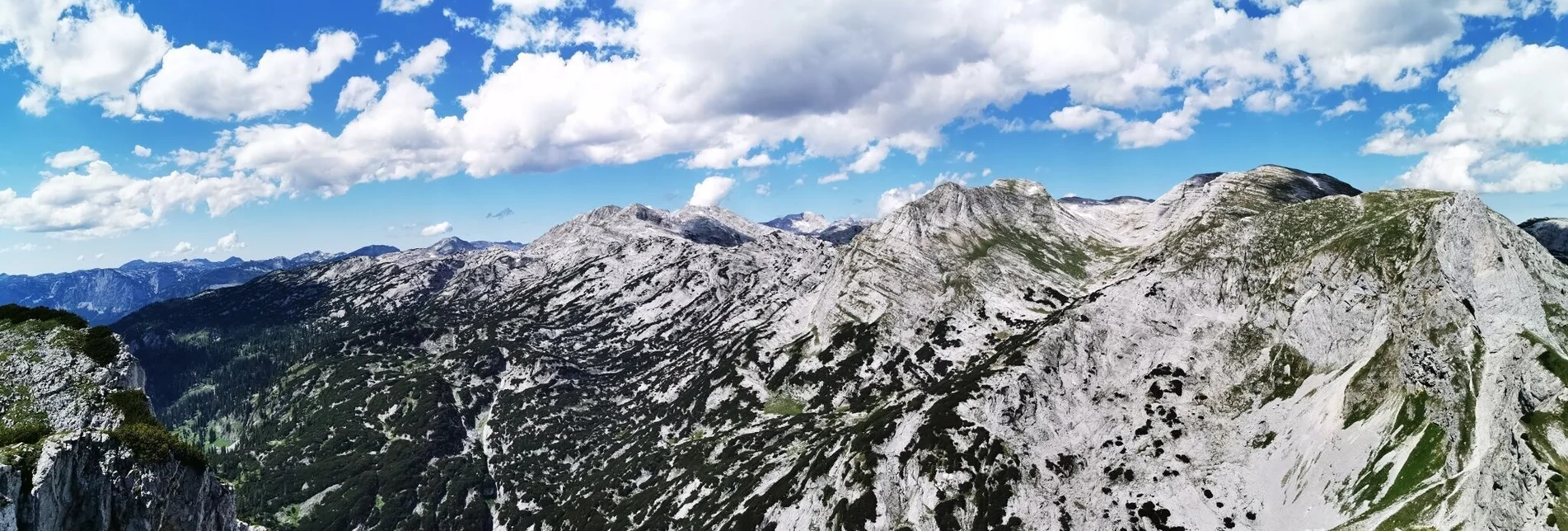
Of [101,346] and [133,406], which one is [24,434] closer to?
[133,406]

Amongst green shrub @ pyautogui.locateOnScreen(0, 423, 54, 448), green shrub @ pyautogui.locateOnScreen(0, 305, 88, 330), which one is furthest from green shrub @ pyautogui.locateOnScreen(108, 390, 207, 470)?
green shrub @ pyautogui.locateOnScreen(0, 305, 88, 330)

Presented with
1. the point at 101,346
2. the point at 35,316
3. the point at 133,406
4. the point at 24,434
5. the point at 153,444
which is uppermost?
the point at 35,316

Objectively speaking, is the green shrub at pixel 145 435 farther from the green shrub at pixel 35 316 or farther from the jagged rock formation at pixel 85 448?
the green shrub at pixel 35 316

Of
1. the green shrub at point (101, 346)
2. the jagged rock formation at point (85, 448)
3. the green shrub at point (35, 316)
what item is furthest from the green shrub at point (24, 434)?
the green shrub at point (35, 316)

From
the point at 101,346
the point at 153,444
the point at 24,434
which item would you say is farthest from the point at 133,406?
the point at 101,346

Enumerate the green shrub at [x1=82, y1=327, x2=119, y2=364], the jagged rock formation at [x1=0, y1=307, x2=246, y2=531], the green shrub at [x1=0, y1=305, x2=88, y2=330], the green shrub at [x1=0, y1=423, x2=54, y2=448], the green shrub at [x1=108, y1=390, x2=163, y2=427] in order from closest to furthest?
the jagged rock formation at [x1=0, y1=307, x2=246, y2=531], the green shrub at [x1=0, y1=423, x2=54, y2=448], the green shrub at [x1=108, y1=390, x2=163, y2=427], the green shrub at [x1=82, y1=327, x2=119, y2=364], the green shrub at [x1=0, y1=305, x2=88, y2=330]

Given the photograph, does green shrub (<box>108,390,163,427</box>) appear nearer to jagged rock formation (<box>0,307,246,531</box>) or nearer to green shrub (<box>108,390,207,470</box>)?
green shrub (<box>108,390,207,470</box>)
